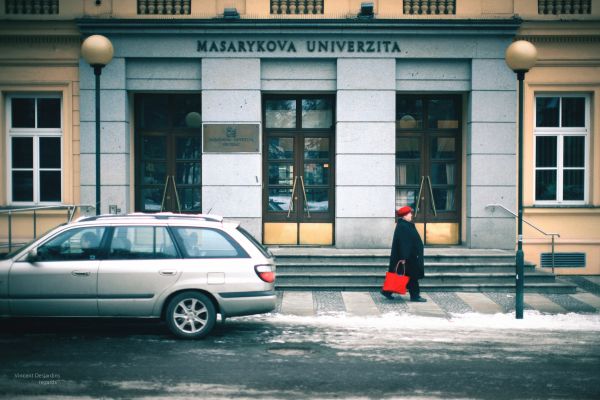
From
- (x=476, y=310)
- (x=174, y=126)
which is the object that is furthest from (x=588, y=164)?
(x=174, y=126)

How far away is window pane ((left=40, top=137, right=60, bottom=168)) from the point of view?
15391 millimetres

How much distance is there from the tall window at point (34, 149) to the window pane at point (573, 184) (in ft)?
38.9

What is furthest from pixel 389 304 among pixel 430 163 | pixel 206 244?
pixel 430 163

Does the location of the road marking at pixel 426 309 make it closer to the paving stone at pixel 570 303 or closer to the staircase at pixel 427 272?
the staircase at pixel 427 272

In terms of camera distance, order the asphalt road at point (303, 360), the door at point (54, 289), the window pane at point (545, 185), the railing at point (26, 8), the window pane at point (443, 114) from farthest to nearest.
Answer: the window pane at point (443, 114), the window pane at point (545, 185), the railing at point (26, 8), the door at point (54, 289), the asphalt road at point (303, 360)

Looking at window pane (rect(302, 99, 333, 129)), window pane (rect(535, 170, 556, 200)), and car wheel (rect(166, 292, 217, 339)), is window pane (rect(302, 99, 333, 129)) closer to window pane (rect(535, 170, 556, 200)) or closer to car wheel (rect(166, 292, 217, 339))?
window pane (rect(535, 170, 556, 200))

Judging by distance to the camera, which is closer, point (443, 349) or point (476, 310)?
point (443, 349)

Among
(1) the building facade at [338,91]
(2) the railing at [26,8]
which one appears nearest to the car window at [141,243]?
(1) the building facade at [338,91]

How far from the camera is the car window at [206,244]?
30.1ft

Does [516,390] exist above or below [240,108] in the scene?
below

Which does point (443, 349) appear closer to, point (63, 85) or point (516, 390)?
point (516, 390)

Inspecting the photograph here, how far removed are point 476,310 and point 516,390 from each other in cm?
457

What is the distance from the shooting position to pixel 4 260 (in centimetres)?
911

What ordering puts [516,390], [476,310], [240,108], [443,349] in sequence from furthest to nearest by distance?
[240,108] < [476,310] < [443,349] < [516,390]
